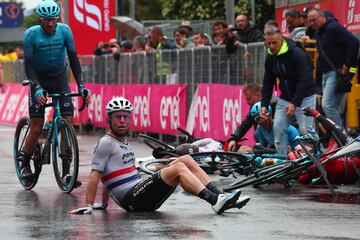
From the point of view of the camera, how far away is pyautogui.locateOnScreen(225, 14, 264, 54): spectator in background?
18.9 metres

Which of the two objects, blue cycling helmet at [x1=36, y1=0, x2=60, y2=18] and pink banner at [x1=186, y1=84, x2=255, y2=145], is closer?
blue cycling helmet at [x1=36, y1=0, x2=60, y2=18]

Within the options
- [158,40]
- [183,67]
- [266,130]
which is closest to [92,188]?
[266,130]

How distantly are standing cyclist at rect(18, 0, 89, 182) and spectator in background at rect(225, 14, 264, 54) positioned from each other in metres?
6.24

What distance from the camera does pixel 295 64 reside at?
13867 millimetres

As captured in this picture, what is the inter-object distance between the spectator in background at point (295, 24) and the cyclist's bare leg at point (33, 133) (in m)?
5.64

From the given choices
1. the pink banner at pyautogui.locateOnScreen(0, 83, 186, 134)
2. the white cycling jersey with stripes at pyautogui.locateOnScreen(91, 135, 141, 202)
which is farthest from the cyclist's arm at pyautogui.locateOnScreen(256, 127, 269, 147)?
the pink banner at pyautogui.locateOnScreen(0, 83, 186, 134)

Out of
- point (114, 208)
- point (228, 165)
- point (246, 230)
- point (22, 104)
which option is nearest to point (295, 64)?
point (228, 165)

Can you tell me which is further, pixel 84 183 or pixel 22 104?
pixel 22 104

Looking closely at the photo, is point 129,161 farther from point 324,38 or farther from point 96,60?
point 96,60

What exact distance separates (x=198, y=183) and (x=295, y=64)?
395 cm

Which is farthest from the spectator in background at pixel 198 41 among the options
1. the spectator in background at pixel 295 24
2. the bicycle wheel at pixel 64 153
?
the bicycle wheel at pixel 64 153

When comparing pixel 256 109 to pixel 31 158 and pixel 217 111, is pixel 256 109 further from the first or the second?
pixel 217 111

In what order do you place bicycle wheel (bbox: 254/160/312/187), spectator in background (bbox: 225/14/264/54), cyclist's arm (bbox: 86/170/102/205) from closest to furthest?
1. cyclist's arm (bbox: 86/170/102/205)
2. bicycle wheel (bbox: 254/160/312/187)
3. spectator in background (bbox: 225/14/264/54)

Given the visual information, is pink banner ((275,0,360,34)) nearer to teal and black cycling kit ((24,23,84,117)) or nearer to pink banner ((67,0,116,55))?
teal and black cycling kit ((24,23,84,117))
